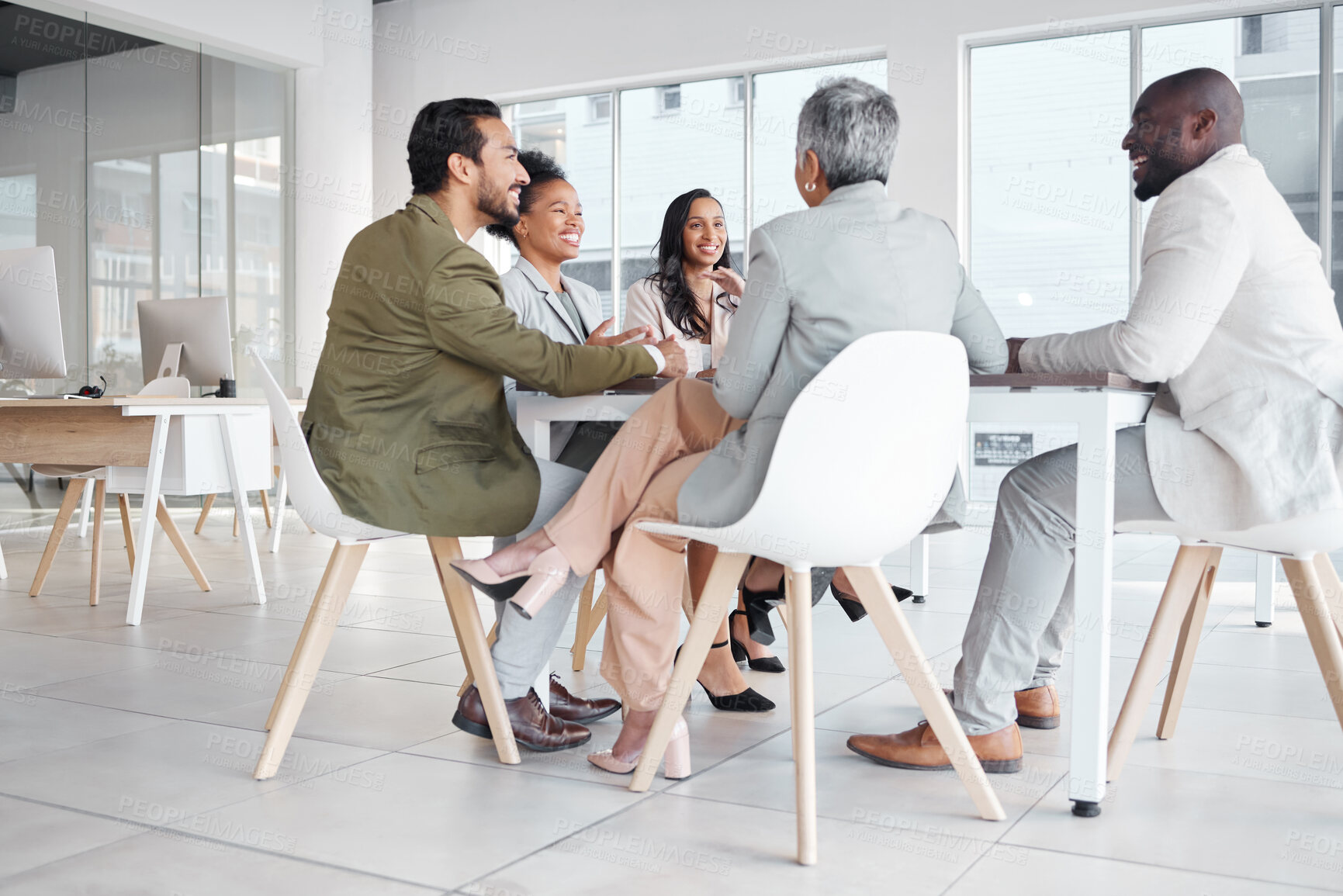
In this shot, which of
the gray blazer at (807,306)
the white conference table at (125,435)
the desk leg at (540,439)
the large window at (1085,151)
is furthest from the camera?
the large window at (1085,151)

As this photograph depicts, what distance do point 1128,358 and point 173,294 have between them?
658 centimetres

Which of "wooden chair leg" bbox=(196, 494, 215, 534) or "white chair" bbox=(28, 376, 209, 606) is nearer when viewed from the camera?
"white chair" bbox=(28, 376, 209, 606)

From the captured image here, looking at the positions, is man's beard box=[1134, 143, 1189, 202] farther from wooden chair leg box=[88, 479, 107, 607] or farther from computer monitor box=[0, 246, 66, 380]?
wooden chair leg box=[88, 479, 107, 607]

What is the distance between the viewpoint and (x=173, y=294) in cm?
712

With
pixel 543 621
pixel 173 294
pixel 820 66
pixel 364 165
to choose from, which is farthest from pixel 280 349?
pixel 543 621

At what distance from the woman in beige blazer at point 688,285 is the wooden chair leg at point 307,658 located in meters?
1.48

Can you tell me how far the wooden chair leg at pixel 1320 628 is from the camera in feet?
6.21

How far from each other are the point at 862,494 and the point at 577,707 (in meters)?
1.03

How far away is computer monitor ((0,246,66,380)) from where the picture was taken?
3.73 m

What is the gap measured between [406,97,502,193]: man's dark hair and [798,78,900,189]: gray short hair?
73cm

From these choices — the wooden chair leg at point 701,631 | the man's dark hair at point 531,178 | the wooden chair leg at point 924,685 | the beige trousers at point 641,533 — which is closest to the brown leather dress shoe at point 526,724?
the beige trousers at point 641,533

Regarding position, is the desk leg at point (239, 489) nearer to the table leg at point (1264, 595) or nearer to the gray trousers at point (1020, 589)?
the gray trousers at point (1020, 589)

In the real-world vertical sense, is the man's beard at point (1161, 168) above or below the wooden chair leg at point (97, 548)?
above

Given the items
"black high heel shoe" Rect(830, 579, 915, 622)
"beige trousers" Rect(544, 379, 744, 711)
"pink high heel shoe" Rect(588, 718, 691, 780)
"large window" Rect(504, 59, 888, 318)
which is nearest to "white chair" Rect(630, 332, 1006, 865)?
"beige trousers" Rect(544, 379, 744, 711)
